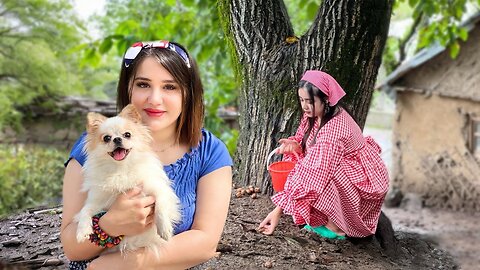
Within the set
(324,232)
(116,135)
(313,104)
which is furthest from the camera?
(324,232)

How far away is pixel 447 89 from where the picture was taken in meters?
6.94

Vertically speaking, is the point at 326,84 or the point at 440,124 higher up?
the point at 326,84

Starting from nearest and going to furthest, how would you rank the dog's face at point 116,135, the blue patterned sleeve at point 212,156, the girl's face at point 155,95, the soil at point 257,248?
the dog's face at point 116,135
the girl's face at point 155,95
the blue patterned sleeve at point 212,156
the soil at point 257,248

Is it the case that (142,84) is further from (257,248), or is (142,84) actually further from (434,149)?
(434,149)

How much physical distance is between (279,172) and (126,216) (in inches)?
50.2

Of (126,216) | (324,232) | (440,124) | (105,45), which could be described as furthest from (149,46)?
(440,124)

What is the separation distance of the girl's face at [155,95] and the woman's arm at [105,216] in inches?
7.5

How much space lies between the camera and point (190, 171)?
1435mm

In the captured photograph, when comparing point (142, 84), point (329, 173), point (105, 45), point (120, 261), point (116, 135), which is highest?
point (105, 45)

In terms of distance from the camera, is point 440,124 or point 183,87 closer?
point 183,87

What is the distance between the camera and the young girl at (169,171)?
1269 millimetres

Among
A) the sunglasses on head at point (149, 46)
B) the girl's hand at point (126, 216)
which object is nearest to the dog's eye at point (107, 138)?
the girl's hand at point (126, 216)

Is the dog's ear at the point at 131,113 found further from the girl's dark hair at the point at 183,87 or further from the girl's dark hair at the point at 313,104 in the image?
the girl's dark hair at the point at 313,104

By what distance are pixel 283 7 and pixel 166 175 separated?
5.10 feet
